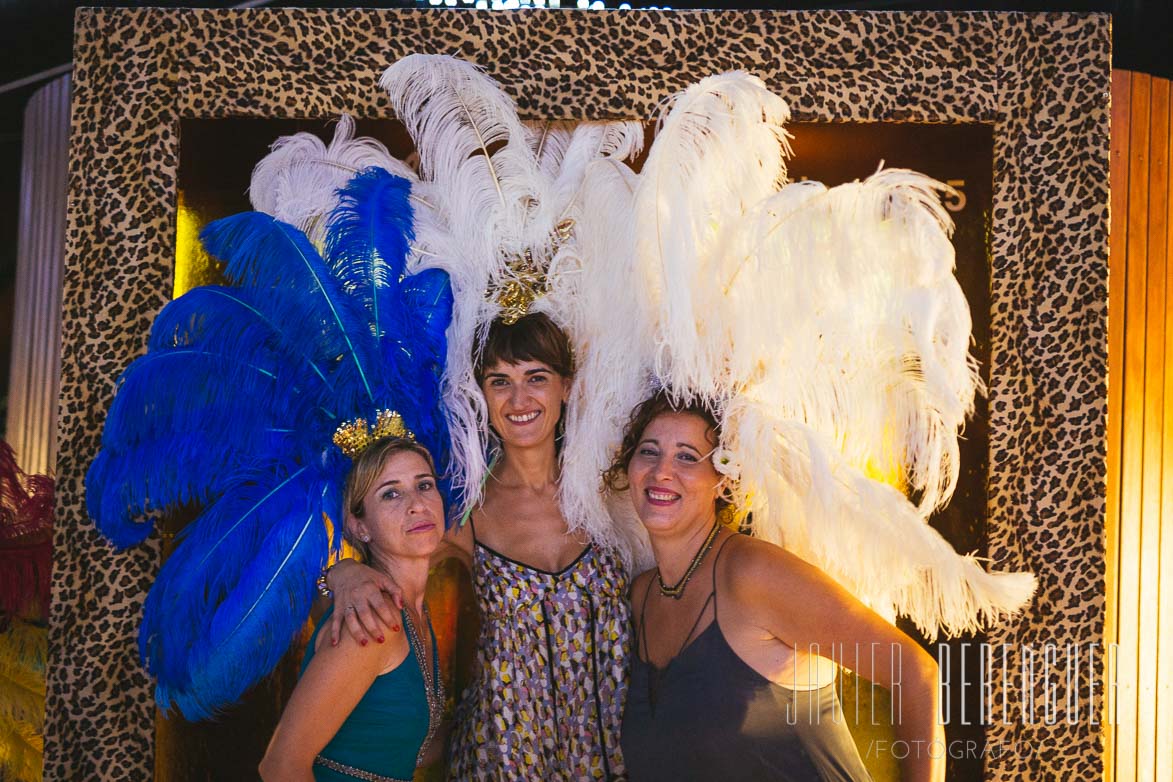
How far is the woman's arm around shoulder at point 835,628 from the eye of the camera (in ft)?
7.32

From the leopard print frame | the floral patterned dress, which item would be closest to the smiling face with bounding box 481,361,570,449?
the floral patterned dress

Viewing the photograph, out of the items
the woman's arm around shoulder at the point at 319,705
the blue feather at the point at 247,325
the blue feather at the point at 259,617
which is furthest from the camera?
the blue feather at the point at 247,325

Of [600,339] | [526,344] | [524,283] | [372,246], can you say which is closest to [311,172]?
[372,246]

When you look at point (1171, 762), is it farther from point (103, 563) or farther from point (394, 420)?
point (103, 563)

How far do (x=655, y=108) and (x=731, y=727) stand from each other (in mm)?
1835

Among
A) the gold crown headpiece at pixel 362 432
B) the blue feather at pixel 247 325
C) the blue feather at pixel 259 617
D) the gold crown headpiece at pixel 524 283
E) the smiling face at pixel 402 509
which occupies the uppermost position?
the gold crown headpiece at pixel 524 283

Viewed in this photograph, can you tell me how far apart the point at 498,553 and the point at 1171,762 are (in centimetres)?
242

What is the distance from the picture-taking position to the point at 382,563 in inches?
95.3

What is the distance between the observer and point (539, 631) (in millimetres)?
2488

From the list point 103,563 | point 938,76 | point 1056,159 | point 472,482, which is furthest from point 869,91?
point 103,563

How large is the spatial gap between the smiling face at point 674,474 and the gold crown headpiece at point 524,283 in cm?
49

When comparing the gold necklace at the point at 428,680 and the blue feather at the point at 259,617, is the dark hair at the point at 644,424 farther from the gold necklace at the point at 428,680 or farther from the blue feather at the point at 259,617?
the blue feather at the point at 259,617

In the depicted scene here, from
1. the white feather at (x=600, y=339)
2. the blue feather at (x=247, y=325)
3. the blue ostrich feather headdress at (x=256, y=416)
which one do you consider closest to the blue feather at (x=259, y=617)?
the blue ostrich feather headdress at (x=256, y=416)

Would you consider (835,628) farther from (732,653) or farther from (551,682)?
(551,682)
